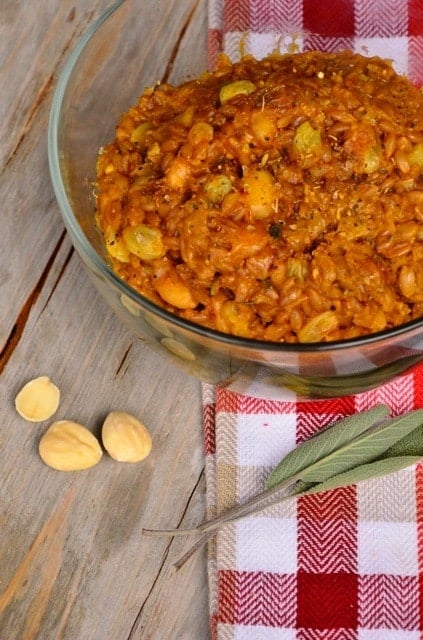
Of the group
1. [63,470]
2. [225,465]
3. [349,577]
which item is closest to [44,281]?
[63,470]

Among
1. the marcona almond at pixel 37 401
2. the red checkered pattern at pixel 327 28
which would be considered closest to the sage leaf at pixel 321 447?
the marcona almond at pixel 37 401

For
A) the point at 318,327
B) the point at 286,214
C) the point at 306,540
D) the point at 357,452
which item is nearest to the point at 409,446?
the point at 357,452

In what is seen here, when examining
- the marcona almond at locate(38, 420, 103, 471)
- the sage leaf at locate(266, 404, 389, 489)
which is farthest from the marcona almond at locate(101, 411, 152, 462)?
the sage leaf at locate(266, 404, 389, 489)

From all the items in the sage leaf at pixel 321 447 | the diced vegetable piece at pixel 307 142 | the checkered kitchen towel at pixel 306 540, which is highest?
the diced vegetable piece at pixel 307 142

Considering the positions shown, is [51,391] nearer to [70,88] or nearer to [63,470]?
[63,470]

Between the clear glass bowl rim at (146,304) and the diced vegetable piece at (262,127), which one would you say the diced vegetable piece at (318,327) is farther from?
the diced vegetable piece at (262,127)
